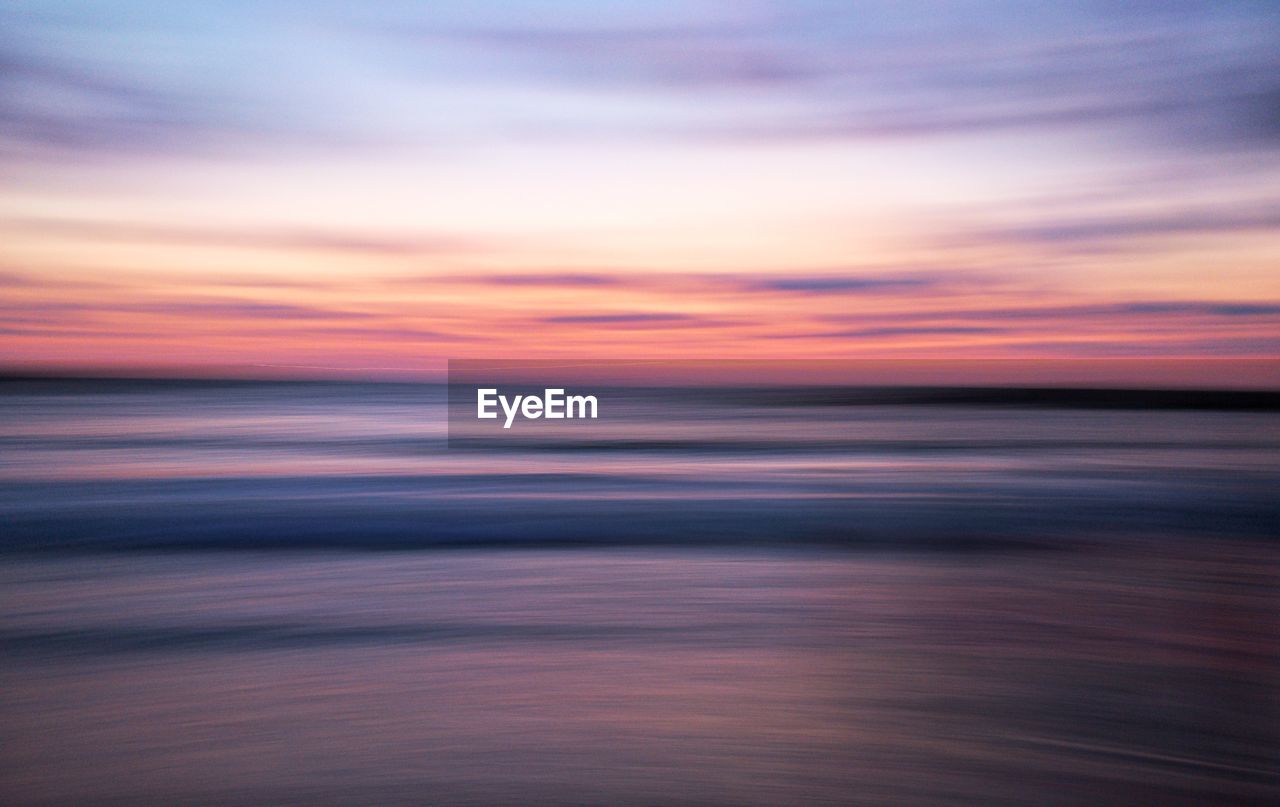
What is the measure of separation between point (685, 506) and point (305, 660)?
319 cm

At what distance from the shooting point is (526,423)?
13258 millimetres

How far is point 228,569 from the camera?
3.70 metres

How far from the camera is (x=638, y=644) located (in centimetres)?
265

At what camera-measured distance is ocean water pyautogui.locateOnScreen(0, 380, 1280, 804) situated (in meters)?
1.80

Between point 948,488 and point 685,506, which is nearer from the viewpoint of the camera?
point 685,506

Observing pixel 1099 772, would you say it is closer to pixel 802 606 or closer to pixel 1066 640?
pixel 1066 640

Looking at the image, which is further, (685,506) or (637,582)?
(685,506)

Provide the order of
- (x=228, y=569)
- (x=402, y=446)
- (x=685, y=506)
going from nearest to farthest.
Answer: (x=228, y=569) → (x=685, y=506) → (x=402, y=446)

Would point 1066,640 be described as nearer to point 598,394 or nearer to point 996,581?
point 996,581

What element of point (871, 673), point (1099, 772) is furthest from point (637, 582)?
point (1099, 772)

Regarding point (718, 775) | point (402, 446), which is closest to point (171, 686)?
point (718, 775)

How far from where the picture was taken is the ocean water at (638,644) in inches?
70.7

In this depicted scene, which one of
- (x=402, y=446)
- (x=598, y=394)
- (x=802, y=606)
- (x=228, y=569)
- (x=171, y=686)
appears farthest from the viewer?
(x=598, y=394)

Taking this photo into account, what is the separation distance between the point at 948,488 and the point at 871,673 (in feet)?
14.0
